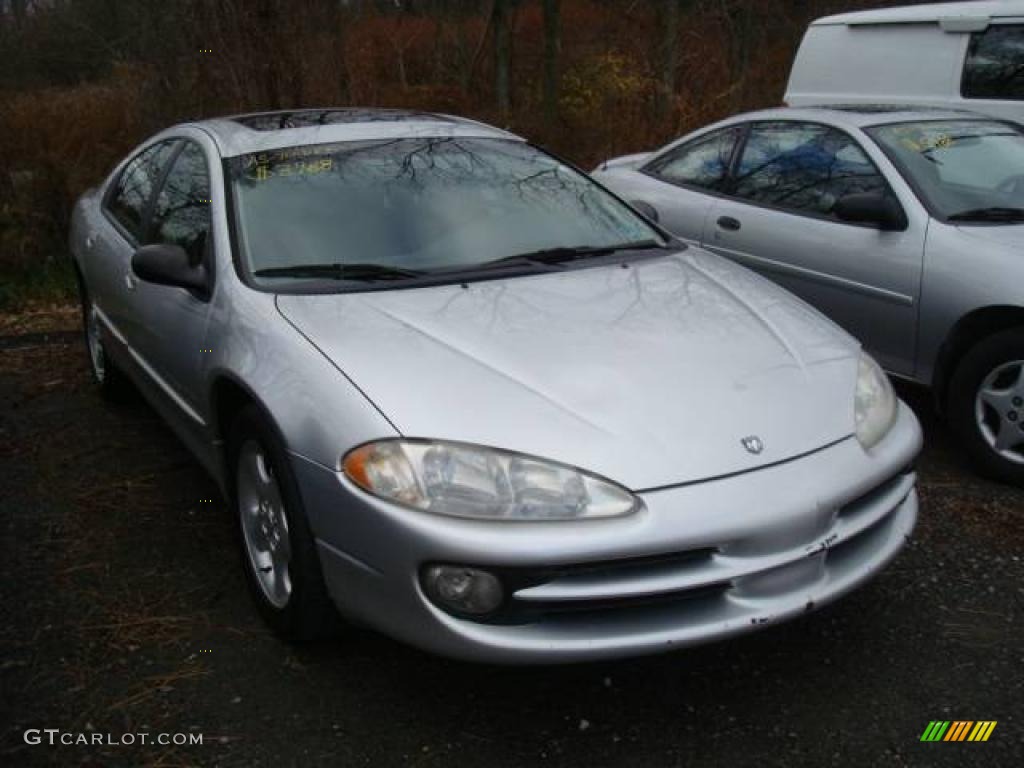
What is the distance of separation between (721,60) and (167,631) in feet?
47.9

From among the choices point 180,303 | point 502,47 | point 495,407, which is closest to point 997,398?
point 495,407

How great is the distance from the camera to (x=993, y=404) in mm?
3922

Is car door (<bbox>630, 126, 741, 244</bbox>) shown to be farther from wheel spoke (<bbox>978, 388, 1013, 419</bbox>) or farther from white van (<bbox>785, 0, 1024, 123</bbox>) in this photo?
wheel spoke (<bbox>978, 388, 1013, 419</bbox>)

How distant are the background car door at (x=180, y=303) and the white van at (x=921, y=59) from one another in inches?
176

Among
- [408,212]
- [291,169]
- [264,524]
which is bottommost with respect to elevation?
[264,524]

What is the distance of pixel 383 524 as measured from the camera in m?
2.31

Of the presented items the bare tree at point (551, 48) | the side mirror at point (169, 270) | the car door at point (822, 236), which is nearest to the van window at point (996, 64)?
the car door at point (822, 236)

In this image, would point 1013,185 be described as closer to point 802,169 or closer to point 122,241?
point 802,169

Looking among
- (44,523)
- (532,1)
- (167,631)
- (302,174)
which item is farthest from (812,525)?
(532,1)

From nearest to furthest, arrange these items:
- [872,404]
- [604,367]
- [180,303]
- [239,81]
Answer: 1. [604,367]
2. [872,404]
3. [180,303]
4. [239,81]

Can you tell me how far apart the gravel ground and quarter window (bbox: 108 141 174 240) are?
1390mm

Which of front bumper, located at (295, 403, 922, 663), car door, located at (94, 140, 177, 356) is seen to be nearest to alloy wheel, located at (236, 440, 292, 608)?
front bumper, located at (295, 403, 922, 663)

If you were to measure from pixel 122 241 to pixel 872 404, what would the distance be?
10.2 feet

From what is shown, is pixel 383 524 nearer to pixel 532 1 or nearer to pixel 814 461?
pixel 814 461
